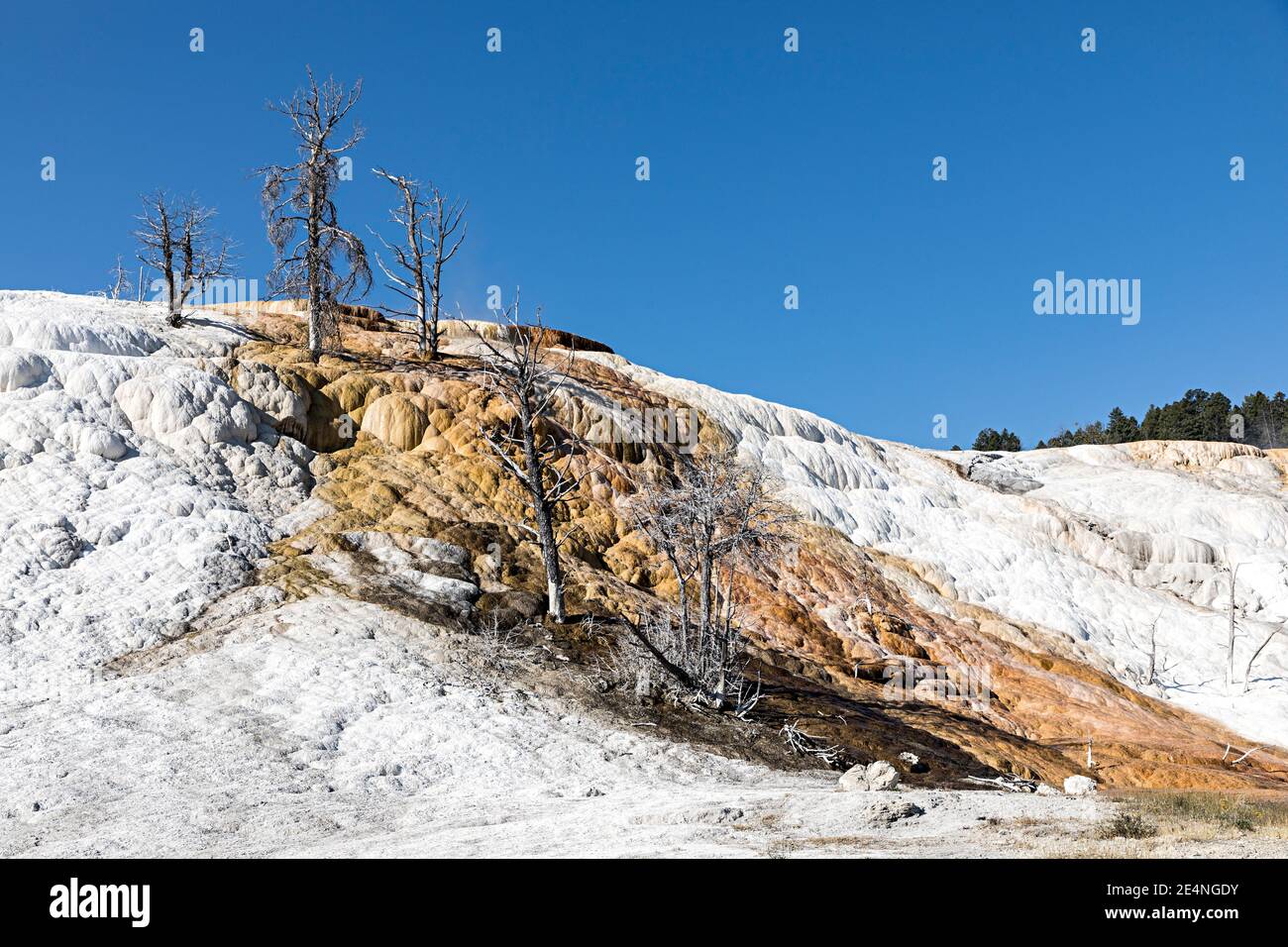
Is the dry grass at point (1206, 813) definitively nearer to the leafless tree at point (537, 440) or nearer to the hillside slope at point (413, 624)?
the hillside slope at point (413, 624)

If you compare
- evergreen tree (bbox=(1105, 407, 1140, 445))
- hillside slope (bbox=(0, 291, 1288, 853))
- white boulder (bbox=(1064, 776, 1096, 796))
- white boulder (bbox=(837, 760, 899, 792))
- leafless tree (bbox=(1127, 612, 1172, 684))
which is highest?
evergreen tree (bbox=(1105, 407, 1140, 445))

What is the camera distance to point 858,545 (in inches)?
1395

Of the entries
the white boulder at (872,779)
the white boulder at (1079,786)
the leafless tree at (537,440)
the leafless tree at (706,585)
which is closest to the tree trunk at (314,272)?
the leafless tree at (537,440)

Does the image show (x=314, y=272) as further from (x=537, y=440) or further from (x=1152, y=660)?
(x=1152, y=660)

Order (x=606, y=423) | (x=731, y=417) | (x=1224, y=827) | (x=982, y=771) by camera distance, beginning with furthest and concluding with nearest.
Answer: (x=731, y=417) < (x=606, y=423) < (x=982, y=771) < (x=1224, y=827)

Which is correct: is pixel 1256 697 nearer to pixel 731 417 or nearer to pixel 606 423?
pixel 731 417

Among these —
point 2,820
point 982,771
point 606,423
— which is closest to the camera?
point 2,820

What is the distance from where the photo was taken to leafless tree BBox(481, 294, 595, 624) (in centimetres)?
2266

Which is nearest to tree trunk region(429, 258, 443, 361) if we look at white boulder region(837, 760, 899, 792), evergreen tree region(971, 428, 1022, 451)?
white boulder region(837, 760, 899, 792)

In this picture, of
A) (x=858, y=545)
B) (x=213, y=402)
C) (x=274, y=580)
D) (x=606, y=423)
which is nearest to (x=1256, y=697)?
(x=858, y=545)

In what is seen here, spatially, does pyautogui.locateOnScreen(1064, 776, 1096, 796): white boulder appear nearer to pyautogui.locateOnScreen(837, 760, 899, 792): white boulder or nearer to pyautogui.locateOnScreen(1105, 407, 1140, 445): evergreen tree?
pyautogui.locateOnScreen(837, 760, 899, 792): white boulder

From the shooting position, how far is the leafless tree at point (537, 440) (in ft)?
74.3

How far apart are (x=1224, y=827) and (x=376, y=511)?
19.1 metres

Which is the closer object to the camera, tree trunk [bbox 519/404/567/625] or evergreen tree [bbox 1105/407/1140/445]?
tree trunk [bbox 519/404/567/625]
